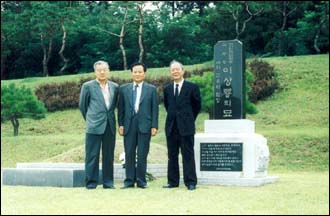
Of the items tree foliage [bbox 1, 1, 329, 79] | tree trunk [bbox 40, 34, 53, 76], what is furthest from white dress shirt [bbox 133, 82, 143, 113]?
tree trunk [bbox 40, 34, 53, 76]

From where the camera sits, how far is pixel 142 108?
832cm

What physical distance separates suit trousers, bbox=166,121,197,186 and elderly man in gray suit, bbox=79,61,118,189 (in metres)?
0.75

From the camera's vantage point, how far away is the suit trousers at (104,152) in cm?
830

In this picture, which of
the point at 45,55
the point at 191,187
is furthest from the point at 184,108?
the point at 45,55

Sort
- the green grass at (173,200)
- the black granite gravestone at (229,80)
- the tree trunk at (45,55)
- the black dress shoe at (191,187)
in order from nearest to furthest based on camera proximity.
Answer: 1. the green grass at (173,200)
2. the black dress shoe at (191,187)
3. the black granite gravestone at (229,80)
4. the tree trunk at (45,55)

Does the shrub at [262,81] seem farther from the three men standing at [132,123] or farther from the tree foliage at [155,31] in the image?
the three men standing at [132,123]

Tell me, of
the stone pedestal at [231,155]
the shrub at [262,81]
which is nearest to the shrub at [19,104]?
the shrub at [262,81]

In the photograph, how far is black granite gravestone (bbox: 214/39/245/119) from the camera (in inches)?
384

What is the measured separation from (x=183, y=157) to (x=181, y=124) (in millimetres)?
422

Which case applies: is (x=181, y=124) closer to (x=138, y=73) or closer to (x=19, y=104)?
(x=138, y=73)

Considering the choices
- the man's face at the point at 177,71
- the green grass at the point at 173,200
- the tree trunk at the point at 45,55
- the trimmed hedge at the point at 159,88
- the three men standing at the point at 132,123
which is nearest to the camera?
the green grass at the point at 173,200

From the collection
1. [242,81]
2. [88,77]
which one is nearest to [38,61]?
[88,77]

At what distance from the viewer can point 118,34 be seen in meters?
31.8

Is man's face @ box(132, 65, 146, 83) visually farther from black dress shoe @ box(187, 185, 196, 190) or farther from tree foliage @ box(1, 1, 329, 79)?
tree foliage @ box(1, 1, 329, 79)
